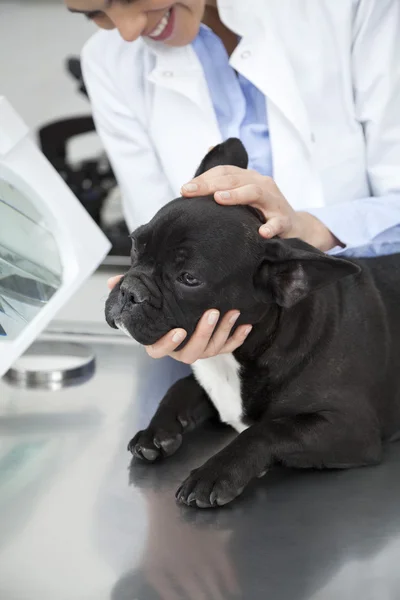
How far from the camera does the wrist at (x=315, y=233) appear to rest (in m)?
1.06

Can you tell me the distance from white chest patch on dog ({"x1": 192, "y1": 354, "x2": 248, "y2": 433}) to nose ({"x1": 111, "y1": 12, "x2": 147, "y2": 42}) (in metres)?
0.41

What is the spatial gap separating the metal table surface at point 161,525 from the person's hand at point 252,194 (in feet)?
0.82

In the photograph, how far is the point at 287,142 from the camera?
1.20 meters

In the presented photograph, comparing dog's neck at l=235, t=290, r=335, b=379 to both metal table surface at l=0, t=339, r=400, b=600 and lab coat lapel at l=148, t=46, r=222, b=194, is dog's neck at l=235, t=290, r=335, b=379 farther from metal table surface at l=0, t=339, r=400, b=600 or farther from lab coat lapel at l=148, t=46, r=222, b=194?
lab coat lapel at l=148, t=46, r=222, b=194

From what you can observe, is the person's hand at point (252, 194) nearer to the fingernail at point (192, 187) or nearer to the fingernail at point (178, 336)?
the fingernail at point (192, 187)

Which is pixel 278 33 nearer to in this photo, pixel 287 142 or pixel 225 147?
pixel 287 142

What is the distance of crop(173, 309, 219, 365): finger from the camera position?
87 cm

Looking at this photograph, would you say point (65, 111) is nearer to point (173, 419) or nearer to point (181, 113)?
point (181, 113)

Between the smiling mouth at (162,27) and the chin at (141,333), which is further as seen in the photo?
the smiling mouth at (162,27)

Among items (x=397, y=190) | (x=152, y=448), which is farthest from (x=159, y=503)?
(x=397, y=190)

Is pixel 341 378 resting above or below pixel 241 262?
below

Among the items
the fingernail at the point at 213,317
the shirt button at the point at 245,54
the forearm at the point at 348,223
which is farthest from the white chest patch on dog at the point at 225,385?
the shirt button at the point at 245,54

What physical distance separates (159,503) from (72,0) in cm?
59

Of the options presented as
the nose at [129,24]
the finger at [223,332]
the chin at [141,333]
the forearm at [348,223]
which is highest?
the nose at [129,24]
